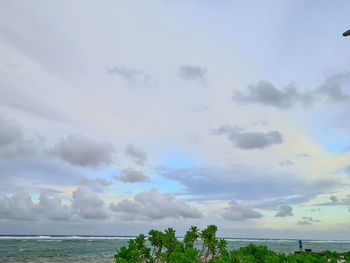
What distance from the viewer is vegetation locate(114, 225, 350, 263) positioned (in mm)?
9891

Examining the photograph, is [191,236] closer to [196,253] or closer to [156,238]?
[156,238]

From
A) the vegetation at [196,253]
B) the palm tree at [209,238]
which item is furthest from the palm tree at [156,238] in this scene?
the palm tree at [209,238]

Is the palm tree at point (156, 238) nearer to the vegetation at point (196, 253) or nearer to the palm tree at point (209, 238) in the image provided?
the vegetation at point (196, 253)

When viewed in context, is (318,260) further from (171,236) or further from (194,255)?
(171,236)

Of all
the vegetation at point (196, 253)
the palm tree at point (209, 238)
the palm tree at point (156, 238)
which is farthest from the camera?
the palm tree at point (156, 238)

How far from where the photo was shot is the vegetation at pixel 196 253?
32.4 feet

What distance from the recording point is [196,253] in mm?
9805

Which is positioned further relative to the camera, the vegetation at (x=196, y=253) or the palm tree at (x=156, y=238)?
the palm tree at (x=156, y=238)

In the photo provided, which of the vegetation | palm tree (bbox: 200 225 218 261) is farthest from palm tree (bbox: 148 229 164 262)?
palm tree (bbox: 200 225 218 261)

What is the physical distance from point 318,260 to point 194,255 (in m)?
3.59

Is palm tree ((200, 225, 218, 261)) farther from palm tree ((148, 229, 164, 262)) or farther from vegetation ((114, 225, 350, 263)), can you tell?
palm tree ((148, 229, 164, 262))

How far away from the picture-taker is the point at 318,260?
10.5 meters

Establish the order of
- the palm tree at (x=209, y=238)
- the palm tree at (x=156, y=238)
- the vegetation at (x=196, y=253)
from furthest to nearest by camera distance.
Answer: the palm tree at (x=156, y=238) < the palm tree at (x=209, y=238) < the vegetation at (x=196, y=253)

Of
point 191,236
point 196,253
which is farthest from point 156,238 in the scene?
point 196,253
